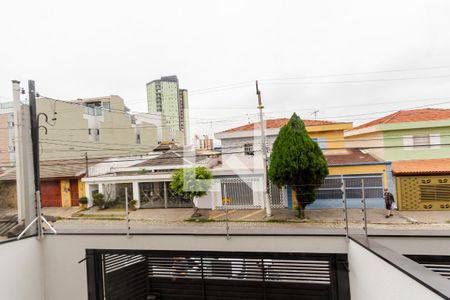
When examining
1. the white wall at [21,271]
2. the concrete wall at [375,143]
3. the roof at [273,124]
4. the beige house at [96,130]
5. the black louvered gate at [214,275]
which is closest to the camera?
the black louvered gate at [214,275]

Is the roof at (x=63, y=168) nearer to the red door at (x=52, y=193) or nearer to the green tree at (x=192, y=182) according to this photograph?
the red door at (x=52, y=193)

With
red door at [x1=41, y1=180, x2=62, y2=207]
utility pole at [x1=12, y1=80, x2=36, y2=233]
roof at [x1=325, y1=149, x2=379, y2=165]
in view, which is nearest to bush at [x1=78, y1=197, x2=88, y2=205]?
red door at [x1=41, y1=180, x2=62, y2=207]

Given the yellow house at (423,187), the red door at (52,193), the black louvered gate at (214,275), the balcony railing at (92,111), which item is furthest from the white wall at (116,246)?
the balcony railing at (92,111)

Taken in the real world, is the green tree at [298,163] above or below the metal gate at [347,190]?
above

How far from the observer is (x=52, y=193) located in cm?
1089

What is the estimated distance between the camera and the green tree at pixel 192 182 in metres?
8.41

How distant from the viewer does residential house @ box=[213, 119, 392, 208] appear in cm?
822

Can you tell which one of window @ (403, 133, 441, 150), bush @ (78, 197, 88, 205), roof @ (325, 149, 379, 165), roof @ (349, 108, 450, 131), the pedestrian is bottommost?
the pedestrian

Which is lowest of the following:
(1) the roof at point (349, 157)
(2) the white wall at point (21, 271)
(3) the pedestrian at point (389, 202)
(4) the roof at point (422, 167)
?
(3) the pedestrian at point (389, 202)

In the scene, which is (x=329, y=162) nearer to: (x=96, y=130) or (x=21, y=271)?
(x=21, y=271)

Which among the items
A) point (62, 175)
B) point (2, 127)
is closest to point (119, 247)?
point (62, 175)

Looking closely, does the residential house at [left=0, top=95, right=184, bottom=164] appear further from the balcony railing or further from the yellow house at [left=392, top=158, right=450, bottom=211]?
the yellow house at [left=392, top=158, right=450, bottom=211]

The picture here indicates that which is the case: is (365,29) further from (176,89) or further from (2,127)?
(2,127)

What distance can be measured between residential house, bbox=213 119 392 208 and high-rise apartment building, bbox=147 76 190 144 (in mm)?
2343
